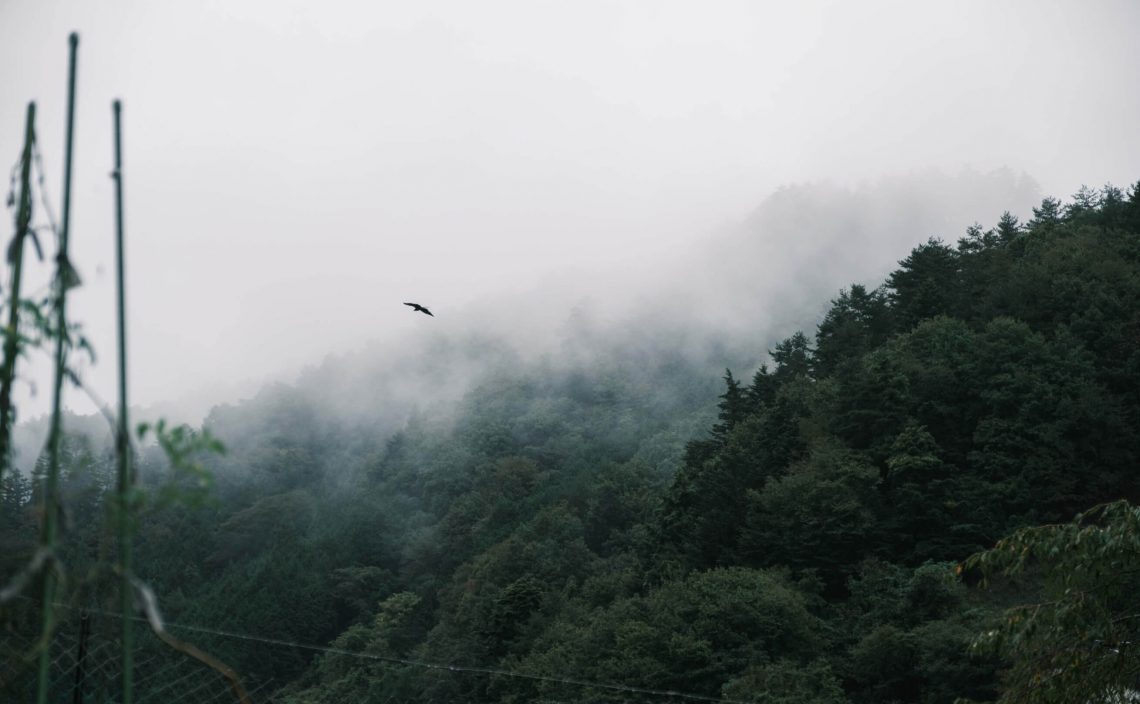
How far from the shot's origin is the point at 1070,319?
25766 mm

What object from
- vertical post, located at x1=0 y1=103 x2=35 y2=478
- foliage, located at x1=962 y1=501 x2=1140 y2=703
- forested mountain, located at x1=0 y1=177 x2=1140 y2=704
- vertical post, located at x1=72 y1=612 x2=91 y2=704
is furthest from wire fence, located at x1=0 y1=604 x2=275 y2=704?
forested mountain, located at x1=0 y1=177 x2=1140 y2=704

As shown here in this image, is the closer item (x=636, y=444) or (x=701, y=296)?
(x=636, y=444)

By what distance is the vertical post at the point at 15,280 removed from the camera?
182 cm

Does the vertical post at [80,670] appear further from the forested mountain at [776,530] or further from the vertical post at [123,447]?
the forested mountain at [776,530]

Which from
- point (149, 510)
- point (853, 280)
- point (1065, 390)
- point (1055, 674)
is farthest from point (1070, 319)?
point (853, 280)

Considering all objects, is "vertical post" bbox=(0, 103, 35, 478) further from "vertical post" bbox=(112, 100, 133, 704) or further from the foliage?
the foliage

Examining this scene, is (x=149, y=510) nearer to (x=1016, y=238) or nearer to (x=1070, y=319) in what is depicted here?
(x=1070, y=319)

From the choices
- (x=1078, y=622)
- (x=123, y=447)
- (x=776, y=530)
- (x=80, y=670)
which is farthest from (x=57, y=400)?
(x=776, y=530)

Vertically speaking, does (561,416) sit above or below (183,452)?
above

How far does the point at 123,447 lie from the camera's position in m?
1.68

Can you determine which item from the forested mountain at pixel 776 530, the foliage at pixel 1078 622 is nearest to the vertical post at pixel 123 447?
the foliage at pixel 1078 622

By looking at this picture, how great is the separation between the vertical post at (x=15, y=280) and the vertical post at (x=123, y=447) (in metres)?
0.18

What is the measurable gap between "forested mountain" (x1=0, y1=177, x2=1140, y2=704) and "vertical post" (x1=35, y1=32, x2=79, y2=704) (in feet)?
18.0

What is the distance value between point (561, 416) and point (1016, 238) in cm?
2500
